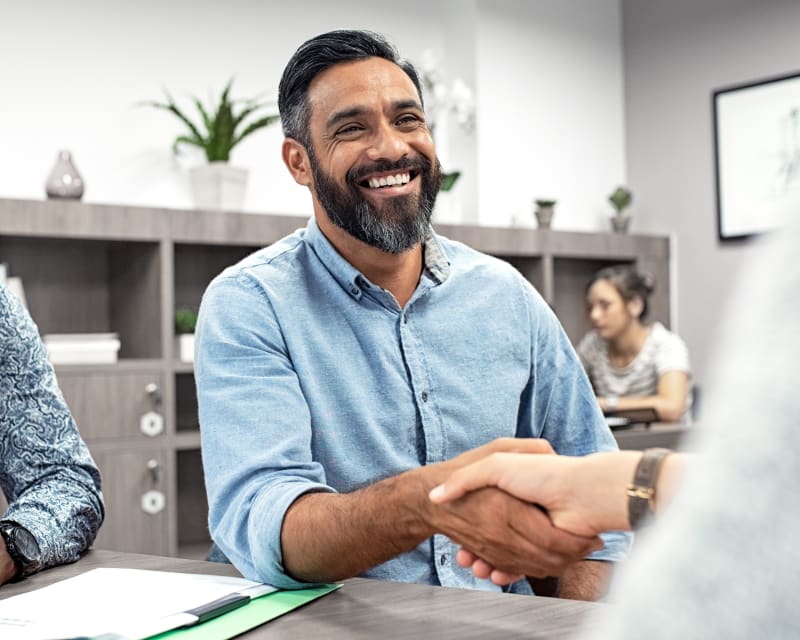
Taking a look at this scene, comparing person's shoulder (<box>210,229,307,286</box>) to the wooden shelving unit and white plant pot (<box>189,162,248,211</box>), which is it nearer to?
the wooden shelving unit

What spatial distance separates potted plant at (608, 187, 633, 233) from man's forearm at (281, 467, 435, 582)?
193 inches

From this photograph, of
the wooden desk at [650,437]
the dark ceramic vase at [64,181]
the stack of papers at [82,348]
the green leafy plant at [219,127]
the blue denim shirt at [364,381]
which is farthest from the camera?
the green leafy plant at [219,127]

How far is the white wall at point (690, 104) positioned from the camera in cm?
577

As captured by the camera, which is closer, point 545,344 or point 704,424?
point 704,424

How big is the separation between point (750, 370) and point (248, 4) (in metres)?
4.99

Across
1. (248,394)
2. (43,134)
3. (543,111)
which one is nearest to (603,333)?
(543,111)

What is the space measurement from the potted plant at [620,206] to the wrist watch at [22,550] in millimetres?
4954

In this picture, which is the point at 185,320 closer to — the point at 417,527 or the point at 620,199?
the point at 620,199

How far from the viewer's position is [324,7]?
5.27m

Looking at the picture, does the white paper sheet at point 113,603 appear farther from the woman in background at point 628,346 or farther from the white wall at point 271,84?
the woman in background at point 628,346

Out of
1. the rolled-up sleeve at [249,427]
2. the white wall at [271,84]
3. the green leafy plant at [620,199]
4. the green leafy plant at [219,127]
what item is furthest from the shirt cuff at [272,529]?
the green leafy plant at [620,199]

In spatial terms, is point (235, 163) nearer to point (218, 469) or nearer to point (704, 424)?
point (218, 469)

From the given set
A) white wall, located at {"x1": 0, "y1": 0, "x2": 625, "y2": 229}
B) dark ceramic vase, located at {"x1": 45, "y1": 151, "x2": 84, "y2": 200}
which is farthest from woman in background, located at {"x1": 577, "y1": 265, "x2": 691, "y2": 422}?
dark ceramic vase, located at {"x1": 45, "y1": 151, "x2": 84, "y2": 200}

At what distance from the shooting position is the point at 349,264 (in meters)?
1.74
